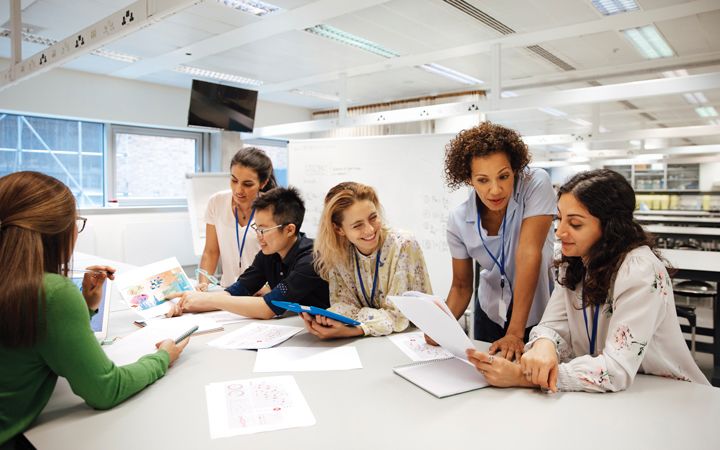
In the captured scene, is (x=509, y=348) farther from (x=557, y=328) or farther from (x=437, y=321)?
(x=437, y=321)

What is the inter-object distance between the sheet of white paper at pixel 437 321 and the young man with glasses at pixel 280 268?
0.64 m

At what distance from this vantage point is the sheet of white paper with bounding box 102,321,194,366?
1.43m

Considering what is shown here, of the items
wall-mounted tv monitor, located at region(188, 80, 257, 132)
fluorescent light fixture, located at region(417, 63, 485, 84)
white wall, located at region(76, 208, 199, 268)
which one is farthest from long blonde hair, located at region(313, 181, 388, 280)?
white wall, located at region(76, 208, 199, 268)

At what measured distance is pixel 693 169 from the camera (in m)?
13.6

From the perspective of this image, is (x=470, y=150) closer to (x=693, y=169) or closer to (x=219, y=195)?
(x=219, y=195)

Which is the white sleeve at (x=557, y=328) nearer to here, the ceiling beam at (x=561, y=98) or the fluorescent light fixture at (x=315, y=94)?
the ceiling beam at (x=561, y=98)

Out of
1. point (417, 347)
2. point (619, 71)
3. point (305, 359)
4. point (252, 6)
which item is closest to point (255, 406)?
point (305, 359)

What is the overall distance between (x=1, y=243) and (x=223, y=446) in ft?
2.04

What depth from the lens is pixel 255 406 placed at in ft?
3.67

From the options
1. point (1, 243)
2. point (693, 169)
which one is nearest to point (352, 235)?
point (1, 243)

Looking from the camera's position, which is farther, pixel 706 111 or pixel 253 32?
pixel 706 111

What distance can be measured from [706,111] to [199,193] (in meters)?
8.10

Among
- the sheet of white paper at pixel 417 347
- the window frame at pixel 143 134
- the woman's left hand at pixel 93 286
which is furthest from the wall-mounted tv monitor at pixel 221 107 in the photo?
the sheet of white paper at pixel 417 347

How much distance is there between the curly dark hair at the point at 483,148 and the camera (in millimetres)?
1614
